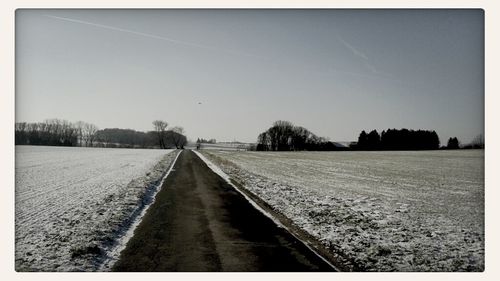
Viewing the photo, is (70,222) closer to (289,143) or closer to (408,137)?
(408,137)

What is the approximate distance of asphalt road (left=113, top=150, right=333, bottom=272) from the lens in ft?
19.0

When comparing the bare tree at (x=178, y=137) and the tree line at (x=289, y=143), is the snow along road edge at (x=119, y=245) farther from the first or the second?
the bare tree at (x=178, y=137)

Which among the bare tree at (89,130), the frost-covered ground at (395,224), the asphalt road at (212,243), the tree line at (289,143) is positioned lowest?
the frost-covered ground at (395,224)

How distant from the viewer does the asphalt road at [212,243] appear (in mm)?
5805

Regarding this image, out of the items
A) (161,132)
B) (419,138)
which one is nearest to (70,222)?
(419,138)

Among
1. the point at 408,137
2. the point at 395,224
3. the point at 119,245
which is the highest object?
the point at 408,137

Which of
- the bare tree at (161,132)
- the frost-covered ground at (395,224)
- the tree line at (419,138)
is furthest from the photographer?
the bare tree at (161,132)

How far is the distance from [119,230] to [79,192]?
722 centimetres

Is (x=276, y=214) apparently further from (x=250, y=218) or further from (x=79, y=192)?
(x=79, y=192)

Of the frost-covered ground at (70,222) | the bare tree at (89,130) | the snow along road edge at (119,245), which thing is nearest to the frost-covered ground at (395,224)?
the snow along road edge at (119,245)

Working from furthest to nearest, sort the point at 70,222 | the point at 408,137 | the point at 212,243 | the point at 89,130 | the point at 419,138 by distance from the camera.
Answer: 1. the point at 89,130
2. the point at 408,137
3. the point at 419,138
4. the point at 70,222
5. the point at 212,243

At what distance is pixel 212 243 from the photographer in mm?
7008

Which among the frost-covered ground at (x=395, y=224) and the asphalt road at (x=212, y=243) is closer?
the asphalt road at (x=212, y=243)

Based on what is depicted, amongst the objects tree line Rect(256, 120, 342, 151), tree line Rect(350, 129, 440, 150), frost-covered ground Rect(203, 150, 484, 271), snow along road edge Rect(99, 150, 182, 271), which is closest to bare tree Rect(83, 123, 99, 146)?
snow along road edge Rect(99, 150, 182, 271)
